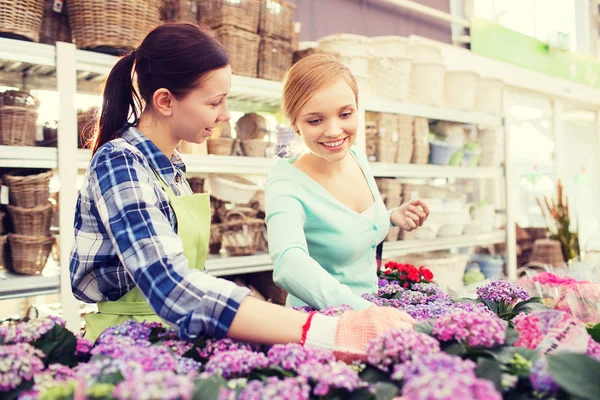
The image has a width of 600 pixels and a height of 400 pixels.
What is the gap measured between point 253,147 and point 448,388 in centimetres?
239

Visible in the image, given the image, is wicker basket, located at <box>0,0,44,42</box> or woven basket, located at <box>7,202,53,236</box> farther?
woven basket, located at <box>7,202,53,236</box>

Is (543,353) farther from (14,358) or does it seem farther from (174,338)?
(14,358)

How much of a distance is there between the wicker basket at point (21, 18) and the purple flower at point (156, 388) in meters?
1.95

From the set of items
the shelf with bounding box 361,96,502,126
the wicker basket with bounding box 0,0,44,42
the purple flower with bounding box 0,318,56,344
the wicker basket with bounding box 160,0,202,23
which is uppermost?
the wicker basket with bounding box 160,0,202,23

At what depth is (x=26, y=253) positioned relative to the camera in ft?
6.84

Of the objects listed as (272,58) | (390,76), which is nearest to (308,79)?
(272,58)

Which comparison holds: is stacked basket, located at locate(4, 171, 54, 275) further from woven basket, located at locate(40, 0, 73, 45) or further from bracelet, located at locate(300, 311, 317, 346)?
bracelet, located at locate(300, 311, 317, 346)

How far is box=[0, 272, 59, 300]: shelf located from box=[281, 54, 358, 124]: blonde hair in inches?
53.2

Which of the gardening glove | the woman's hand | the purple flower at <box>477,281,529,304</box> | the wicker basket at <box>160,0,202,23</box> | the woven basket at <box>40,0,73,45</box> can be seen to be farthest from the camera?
the wicker basket at <box>160,0,202,23</box>

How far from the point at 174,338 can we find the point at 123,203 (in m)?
0.24

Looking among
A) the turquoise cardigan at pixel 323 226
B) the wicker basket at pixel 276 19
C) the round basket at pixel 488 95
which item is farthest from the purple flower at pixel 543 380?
the round basket at pixel 488 95

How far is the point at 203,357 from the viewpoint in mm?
738

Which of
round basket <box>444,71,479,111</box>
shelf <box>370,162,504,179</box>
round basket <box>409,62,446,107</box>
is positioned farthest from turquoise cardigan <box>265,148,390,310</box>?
round basket <box>444,71,479,111</box>

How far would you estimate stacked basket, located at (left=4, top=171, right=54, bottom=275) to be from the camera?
2070mm
